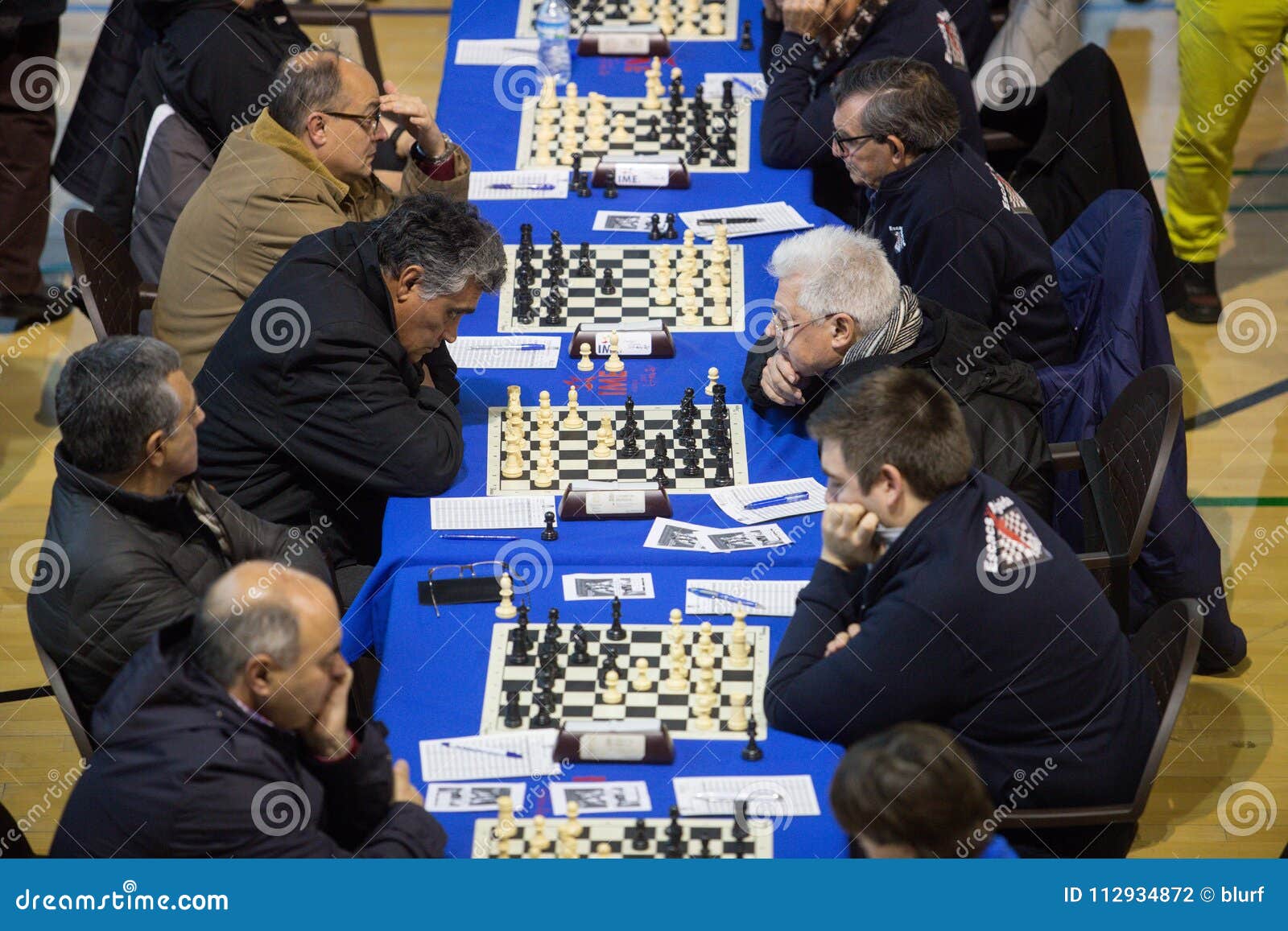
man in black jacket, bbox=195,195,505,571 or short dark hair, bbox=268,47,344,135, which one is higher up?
short dark hair, bbox=268,47,344,135

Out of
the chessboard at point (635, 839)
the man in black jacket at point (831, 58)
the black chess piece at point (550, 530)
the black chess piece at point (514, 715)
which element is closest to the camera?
the chessboard at point (635, 839)

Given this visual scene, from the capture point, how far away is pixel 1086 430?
4.22 m

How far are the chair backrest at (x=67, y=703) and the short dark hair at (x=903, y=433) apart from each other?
5.37 ft

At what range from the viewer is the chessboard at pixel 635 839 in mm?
2795

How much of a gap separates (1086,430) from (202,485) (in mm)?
2338

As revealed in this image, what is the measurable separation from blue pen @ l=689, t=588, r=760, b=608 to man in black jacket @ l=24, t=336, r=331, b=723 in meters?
1.11

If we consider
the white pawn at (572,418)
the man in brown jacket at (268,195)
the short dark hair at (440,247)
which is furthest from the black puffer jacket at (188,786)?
the man in brown jacket at (268,195)

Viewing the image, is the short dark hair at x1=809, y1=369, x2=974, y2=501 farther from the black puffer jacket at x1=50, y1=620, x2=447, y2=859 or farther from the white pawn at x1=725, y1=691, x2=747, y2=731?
the black puffer jacket at x1=50, y1=620, x2=447, y2=859

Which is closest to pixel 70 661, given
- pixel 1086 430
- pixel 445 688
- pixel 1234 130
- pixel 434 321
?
pixel 445 688

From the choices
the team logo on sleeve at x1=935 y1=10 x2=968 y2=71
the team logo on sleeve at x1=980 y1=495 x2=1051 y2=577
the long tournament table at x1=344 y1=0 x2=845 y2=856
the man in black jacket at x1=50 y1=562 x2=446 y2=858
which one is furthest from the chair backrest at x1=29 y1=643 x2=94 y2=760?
the team logo on sleeve at x1=935 y1=10 x2=968 y2=71

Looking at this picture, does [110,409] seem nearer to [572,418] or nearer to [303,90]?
[572,418]

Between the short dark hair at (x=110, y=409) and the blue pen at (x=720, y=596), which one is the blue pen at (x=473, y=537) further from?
the short dark hair at (x=110, y=409)

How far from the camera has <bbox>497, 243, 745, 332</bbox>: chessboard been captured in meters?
4.58

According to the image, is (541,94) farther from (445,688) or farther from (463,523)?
(445,688)
